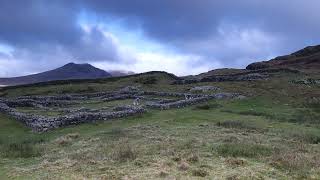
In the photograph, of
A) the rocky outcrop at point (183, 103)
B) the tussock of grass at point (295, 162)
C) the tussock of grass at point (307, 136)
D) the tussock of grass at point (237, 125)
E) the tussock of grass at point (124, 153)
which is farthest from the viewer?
the rocky outcrop at point (183, 103)

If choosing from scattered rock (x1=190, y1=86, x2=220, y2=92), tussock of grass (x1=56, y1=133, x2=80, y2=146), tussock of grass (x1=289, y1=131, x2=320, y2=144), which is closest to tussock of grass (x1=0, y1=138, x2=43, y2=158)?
tussock of grass (x1=56, y1=133, x2=80, y2=146)

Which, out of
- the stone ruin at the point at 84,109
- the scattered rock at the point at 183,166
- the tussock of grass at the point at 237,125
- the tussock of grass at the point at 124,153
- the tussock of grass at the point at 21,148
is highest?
the stone ruin at the point at 84,109

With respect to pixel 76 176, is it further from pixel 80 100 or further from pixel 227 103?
pixel 80 100

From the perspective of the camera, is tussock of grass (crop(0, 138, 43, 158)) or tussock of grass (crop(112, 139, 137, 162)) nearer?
tussock of grass (crop(112, 139, 137, 162))

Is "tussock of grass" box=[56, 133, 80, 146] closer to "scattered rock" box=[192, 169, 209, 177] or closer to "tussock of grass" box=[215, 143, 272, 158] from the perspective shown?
"tussock of grass" box=[215, 143, 272, 158]

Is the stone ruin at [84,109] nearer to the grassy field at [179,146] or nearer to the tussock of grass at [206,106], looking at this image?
the grassy field at [179,146]

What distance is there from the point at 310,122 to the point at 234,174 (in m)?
24.4

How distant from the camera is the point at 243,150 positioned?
30.4 metres

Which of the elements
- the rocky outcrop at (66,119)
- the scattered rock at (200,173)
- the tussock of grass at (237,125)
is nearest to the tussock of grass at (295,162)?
the scattered rock at (200,173)

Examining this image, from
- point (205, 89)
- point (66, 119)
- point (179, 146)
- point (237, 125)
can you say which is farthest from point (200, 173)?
point (205, 89)

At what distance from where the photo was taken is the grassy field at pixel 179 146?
25328mm

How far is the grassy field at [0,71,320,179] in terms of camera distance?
25.3 m

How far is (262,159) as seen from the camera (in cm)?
2852

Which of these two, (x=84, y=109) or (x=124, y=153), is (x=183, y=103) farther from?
(x=124, y=153)
